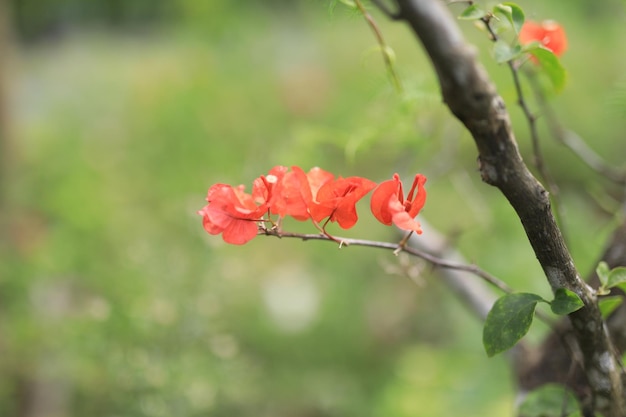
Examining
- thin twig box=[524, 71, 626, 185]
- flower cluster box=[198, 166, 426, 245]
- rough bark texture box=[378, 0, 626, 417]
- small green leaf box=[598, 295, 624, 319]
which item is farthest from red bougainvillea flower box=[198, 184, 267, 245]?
thin twig box=[524, 71, 626, 185]

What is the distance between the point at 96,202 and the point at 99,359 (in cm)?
65

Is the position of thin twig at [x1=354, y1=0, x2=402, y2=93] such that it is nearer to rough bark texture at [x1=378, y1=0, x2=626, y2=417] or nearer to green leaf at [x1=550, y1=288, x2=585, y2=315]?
rough bark texture at [x1=378, y1=0, x2=626, y2=417]

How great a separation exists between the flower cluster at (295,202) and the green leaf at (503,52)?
3.2 inches

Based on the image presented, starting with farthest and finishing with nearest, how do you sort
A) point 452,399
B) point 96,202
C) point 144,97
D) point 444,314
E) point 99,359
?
point 144,97 → point 444,314 → point 96,202 → point 452,399 → point 99,359

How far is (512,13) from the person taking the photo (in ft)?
1.42

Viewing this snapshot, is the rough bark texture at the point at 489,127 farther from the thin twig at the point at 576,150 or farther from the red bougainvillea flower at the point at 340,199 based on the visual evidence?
the thin twig at the point at 576,150

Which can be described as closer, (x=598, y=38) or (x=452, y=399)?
(x=452, y=399)

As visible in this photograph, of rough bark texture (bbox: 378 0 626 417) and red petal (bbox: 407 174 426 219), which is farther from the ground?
rough bark texture (bbox: 378 0 626 417)

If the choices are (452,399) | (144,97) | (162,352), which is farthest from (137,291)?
(144,97)

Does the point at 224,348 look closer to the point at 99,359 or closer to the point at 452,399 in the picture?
the point at 99,359

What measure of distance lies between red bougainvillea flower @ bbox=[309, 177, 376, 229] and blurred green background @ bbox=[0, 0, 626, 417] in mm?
98

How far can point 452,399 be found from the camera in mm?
1617

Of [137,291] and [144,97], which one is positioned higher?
[137,291]

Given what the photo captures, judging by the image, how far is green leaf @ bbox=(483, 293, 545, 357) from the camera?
428 millimetres
